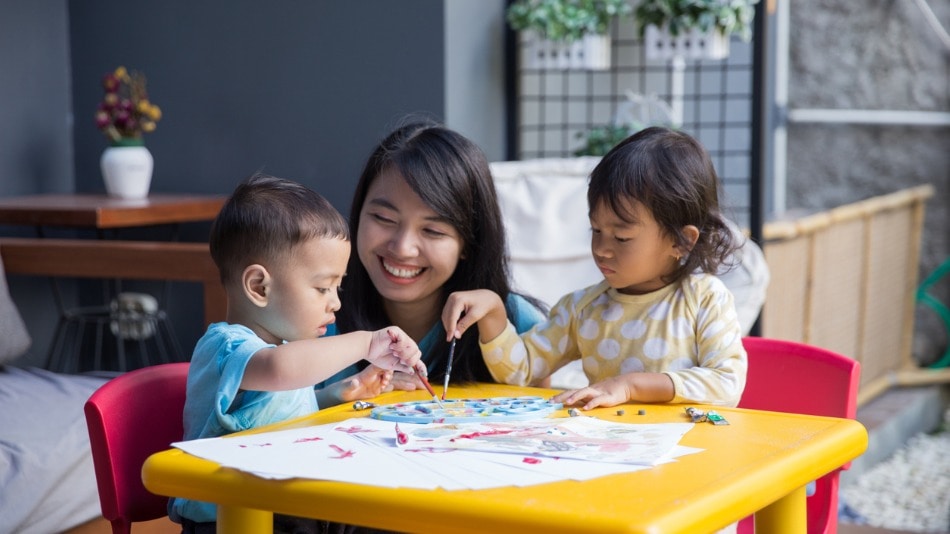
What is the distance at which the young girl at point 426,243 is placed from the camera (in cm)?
166

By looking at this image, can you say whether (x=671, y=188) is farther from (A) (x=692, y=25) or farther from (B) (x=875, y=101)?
(B) (x=875, y=101)

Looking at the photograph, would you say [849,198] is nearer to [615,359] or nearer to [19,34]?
[19,34]

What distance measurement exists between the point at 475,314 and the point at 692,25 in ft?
6.24

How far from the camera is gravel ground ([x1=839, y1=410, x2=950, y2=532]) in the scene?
3.26 metres

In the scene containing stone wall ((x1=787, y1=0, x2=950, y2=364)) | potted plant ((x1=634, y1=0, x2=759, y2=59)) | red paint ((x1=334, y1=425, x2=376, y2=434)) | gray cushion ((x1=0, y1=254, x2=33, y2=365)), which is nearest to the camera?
red paint ((x1=334, y1=425, x2=376, y2=434))

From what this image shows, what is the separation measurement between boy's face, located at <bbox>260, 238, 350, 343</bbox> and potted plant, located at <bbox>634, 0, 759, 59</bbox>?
203 centimetres

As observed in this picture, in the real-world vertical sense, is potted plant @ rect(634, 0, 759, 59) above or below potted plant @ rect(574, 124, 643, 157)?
above

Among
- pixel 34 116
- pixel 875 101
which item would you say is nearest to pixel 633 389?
pixel 34 116

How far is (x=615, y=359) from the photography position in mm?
1529

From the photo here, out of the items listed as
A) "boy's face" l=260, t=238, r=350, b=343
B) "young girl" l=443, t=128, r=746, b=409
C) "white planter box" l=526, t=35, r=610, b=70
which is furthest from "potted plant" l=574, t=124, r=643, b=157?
"boy's face" l=260, t=238, r=350, b=343

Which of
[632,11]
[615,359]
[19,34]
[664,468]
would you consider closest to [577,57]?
[632,11]

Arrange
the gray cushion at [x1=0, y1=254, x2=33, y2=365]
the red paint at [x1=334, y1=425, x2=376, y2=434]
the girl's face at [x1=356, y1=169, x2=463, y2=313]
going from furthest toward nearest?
the gray cushion at [x1=0, y1=254, x2=33, y2=365] < the girl's face at [x1=356, y1=169, x2=463, y2=313] < the red paint at [x1=334, y1=425, x2=376, y2=434]

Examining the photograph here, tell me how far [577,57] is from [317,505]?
2.54 m

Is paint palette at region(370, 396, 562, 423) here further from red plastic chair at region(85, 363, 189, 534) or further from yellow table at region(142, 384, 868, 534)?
red plastic chair at region(85, 363, 189, 534)
